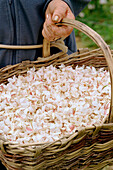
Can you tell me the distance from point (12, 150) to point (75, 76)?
1.99 ft

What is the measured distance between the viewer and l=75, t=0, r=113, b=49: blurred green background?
10.3 feet

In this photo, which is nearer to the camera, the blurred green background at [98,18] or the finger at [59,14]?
the finger at [59,14]

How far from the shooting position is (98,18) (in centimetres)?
344

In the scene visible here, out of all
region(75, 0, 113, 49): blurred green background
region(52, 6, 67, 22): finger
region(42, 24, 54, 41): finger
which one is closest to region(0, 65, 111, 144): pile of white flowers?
region(42, 24, 54, 41): finger

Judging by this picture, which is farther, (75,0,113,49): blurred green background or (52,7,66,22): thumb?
(75,0,113,49): blurred green background

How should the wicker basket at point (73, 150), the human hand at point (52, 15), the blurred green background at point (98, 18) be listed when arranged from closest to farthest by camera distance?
the wicker basket at point (73, 150) < the human hand at point (52, 15) < the blurred green background at point (98, 18)

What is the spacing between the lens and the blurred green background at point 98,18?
10.3 ft

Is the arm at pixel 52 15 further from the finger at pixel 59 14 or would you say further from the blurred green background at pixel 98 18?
the blurred green background at pixel 98 18

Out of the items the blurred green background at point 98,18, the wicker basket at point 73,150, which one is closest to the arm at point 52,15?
the wicker basket at point 73,150

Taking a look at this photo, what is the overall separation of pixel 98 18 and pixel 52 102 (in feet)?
9.07

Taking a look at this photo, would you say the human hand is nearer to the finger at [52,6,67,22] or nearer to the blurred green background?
the finger at [52,6,67,22]

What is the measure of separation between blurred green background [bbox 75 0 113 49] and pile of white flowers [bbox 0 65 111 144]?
78.3 inches

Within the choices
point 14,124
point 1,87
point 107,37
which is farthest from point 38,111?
point 107,37

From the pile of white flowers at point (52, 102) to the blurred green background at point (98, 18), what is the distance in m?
1.99
